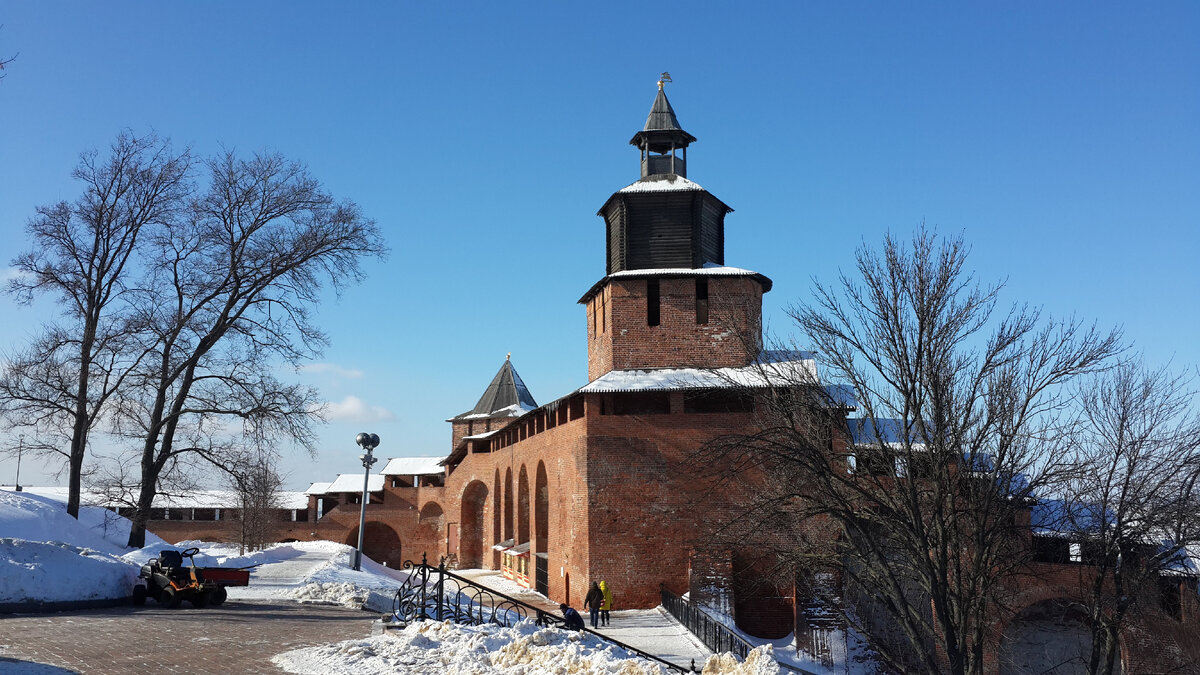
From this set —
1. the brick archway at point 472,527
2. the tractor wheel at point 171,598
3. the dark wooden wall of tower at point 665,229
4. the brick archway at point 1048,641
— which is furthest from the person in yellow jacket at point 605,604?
the brick archway at point 472,527

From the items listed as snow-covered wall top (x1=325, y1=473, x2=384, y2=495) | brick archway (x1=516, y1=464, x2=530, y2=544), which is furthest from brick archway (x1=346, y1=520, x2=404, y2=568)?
brick archway (x1=516, y1=464, x2=530, y2=544)

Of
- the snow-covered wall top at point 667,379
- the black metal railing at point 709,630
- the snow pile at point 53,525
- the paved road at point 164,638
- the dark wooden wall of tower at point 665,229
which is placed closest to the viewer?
the paved road at point 164,638

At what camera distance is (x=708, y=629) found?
16.7 meters

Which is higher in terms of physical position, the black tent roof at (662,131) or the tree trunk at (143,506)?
the black tent roof at (662,131)

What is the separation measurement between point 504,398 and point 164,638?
1547 inches

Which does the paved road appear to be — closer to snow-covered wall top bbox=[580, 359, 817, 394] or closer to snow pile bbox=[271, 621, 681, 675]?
snow pile bbox=[271, 621, 681, 675]

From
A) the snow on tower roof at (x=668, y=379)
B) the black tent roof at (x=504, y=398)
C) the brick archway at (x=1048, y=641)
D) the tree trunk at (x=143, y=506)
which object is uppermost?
the black tent roof at (x=504, y=398)

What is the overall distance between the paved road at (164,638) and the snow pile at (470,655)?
70 centimetres

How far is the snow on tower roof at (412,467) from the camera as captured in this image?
175ft

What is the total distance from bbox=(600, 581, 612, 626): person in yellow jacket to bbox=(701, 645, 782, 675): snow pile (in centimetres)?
782

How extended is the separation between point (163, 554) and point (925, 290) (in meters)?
13.6

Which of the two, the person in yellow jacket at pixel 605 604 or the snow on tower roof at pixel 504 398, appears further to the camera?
the snow on tower roof at pixel 504 398

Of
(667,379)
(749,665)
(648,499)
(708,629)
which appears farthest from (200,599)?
(667,379)

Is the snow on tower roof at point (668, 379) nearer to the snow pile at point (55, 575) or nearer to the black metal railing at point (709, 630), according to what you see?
the black metal railing at point (709, 630)
